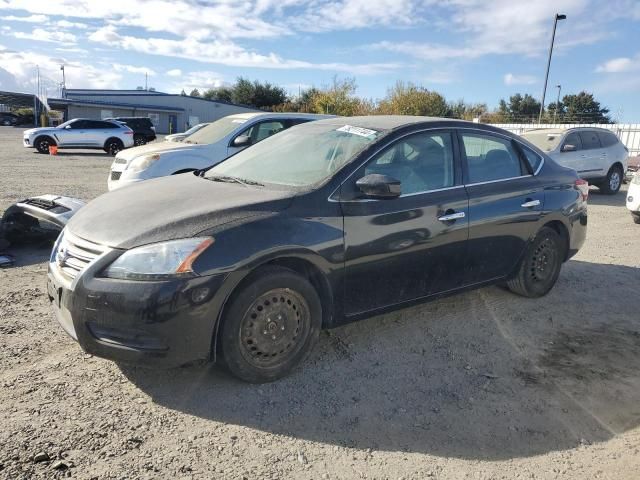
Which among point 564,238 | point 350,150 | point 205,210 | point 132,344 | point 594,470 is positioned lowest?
point 594,470

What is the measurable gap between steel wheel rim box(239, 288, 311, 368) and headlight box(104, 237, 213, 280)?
48 centimetres

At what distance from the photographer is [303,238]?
343 centimetres

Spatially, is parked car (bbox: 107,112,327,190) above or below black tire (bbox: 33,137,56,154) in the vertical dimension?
above

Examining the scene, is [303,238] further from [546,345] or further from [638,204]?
[638,204]

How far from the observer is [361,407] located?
3279 millimetres

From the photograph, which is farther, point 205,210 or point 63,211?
point 63,211

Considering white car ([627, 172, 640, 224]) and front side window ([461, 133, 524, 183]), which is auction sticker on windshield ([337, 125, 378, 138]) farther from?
white car ([627, 172, 640, 224])

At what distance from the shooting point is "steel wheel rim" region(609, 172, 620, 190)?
14203mm

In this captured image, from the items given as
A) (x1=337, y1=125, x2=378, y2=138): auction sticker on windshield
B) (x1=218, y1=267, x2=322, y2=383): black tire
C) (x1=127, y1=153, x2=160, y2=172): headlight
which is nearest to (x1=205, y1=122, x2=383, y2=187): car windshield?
(x1=337, y1=125, x2=378, y2=138): auction sticker on windshield

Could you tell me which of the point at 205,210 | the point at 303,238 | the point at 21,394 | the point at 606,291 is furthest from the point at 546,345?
the point at 21,394

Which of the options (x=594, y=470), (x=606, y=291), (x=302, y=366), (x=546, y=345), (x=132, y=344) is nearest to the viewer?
(x=594, y=470)

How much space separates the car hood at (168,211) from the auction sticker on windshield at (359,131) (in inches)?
35.8

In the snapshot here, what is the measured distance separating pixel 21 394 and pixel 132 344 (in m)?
0.80

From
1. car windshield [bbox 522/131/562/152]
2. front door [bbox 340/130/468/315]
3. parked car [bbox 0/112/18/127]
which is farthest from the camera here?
parked car [bbox 0/112/18/127]
